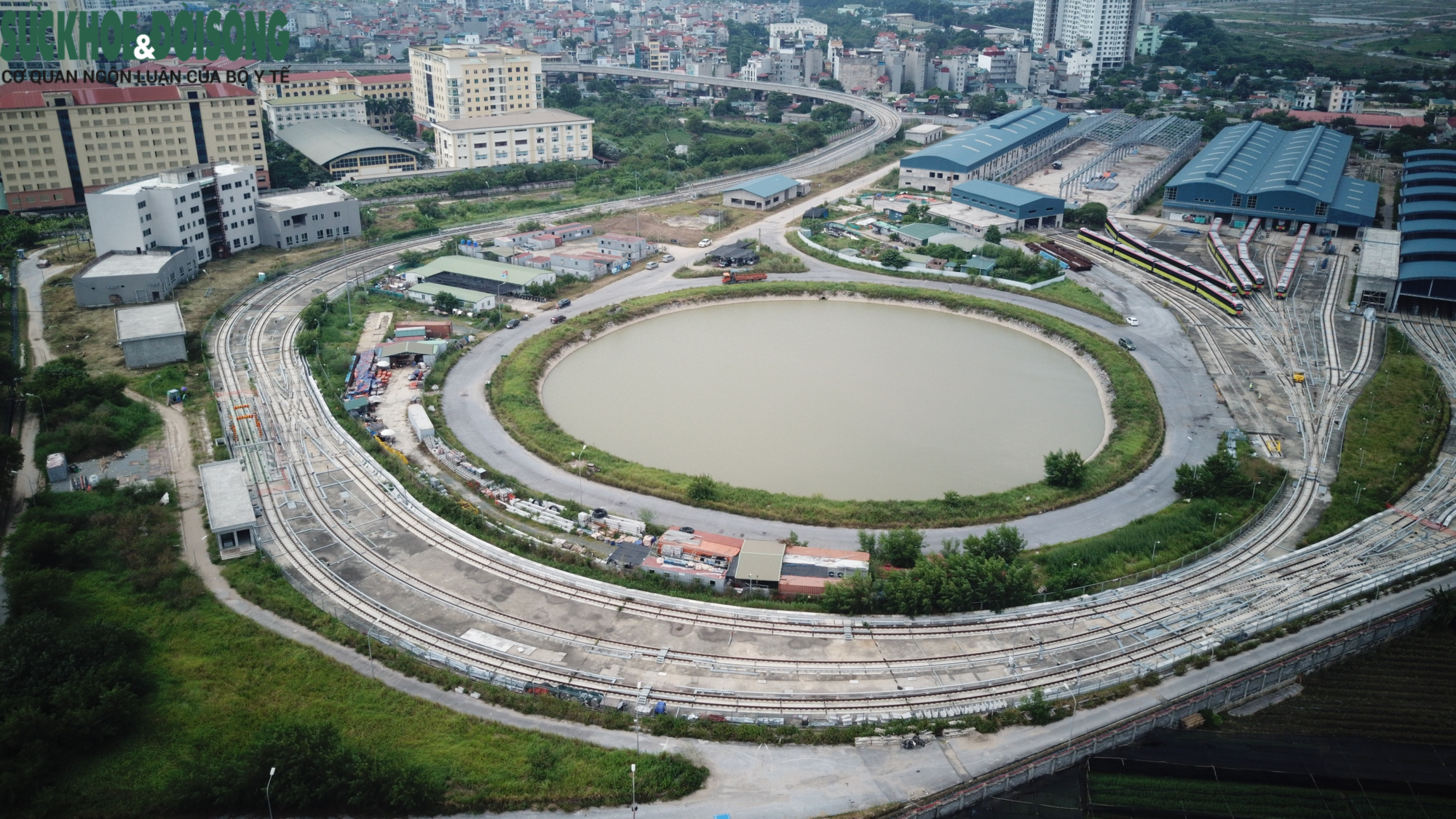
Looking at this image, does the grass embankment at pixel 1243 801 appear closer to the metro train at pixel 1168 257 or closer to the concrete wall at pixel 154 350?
the metro train at pixel 1168 257

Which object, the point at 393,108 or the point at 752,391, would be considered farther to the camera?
the point at 393,108

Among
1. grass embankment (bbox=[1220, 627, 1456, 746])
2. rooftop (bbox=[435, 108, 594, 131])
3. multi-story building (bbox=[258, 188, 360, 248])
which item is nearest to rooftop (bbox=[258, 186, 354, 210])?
multi-story building (bbox=[258, 188, 360, 248])

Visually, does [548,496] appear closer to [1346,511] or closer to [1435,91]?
[1346,511]

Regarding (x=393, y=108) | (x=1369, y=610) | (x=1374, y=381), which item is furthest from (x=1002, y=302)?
(x=393, y=108)

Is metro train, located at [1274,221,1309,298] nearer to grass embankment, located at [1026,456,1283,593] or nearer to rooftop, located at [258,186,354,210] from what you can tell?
grass embankment, located at [1026,456,1283,593]

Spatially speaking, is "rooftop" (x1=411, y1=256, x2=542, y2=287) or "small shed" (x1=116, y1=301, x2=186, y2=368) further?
"rooftop" (x1=411, y1=256, x2=542, y2=287)

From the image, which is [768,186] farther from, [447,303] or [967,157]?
[447,303]

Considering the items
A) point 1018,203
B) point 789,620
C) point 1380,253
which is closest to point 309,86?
point 1018,203
